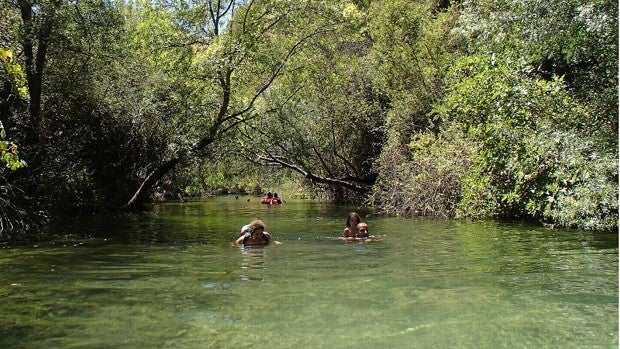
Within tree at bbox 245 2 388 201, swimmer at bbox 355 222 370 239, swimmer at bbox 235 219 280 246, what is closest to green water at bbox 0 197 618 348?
swimmer at bbox 235 219 280 246

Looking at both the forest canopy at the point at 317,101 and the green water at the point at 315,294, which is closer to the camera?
the green water at the point at 315,294

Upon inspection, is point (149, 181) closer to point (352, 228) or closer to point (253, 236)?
point (253, 236)

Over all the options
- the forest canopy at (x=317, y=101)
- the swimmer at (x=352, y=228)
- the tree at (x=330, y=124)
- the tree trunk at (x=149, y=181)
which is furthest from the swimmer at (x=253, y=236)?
the tree at (x=330, y=124)

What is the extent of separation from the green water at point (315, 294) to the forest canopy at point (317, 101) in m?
2.74

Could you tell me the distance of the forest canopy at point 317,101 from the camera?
41.4 ft

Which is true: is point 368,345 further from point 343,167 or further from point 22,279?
point 343,167

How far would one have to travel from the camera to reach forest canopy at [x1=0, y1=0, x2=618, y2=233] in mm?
12625

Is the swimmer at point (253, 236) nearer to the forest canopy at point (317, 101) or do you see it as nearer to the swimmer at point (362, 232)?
the swimmer at point (362, 232)

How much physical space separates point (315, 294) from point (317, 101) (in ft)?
67.8

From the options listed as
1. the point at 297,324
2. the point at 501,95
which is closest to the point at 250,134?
the point at 501,95

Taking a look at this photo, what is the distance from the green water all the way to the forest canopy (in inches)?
108

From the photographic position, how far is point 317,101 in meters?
26.6

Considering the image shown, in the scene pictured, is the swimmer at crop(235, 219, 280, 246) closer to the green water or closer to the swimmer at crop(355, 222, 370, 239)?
the green water

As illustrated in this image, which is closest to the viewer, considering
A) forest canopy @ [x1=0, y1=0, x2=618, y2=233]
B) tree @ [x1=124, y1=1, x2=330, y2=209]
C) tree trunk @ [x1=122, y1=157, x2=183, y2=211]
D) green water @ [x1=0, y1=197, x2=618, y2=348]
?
green water @ [x1=0, y1=197, x2=618, y2=348]
